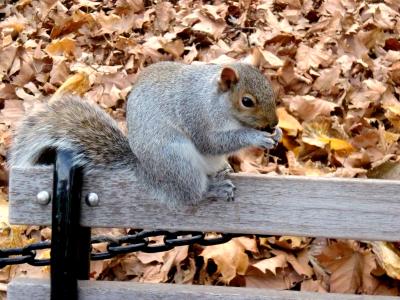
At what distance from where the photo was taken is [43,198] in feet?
4.39

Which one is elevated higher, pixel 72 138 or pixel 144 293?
pixel 72 138

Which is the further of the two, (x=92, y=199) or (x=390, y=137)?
(x=390, y=137)

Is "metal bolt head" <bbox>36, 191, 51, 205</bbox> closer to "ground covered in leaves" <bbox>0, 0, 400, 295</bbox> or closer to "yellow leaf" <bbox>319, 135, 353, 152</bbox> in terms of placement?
"ground covered in leaves" <bbox>0, 0, 400, 295</bbox>

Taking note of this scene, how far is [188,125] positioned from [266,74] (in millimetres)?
1146

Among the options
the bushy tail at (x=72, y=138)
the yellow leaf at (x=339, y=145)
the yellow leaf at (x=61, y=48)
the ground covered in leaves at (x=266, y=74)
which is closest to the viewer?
the bushy tail at (x=72, y=138)

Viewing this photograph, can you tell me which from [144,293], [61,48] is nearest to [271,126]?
[144,293]

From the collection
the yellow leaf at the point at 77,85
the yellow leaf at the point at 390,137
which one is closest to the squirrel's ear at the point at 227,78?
the yellow leaf at the point at 390,137

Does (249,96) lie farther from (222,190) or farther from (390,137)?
(390,137)

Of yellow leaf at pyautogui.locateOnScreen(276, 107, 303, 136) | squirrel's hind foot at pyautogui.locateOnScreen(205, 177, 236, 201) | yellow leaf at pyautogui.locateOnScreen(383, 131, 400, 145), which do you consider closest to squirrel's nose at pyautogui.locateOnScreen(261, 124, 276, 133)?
squirrel's hind foot at pyautogui.locateOnScreen(205, 177, 236, 201)

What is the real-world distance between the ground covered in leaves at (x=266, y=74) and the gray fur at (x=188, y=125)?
28cm

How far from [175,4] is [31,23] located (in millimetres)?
757

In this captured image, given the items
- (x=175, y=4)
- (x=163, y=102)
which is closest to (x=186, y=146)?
(x=163, y=102)

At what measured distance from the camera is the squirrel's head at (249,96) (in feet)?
5.36

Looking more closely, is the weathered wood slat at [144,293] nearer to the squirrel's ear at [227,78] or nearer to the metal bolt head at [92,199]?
the metal bolt head at [92,199]
